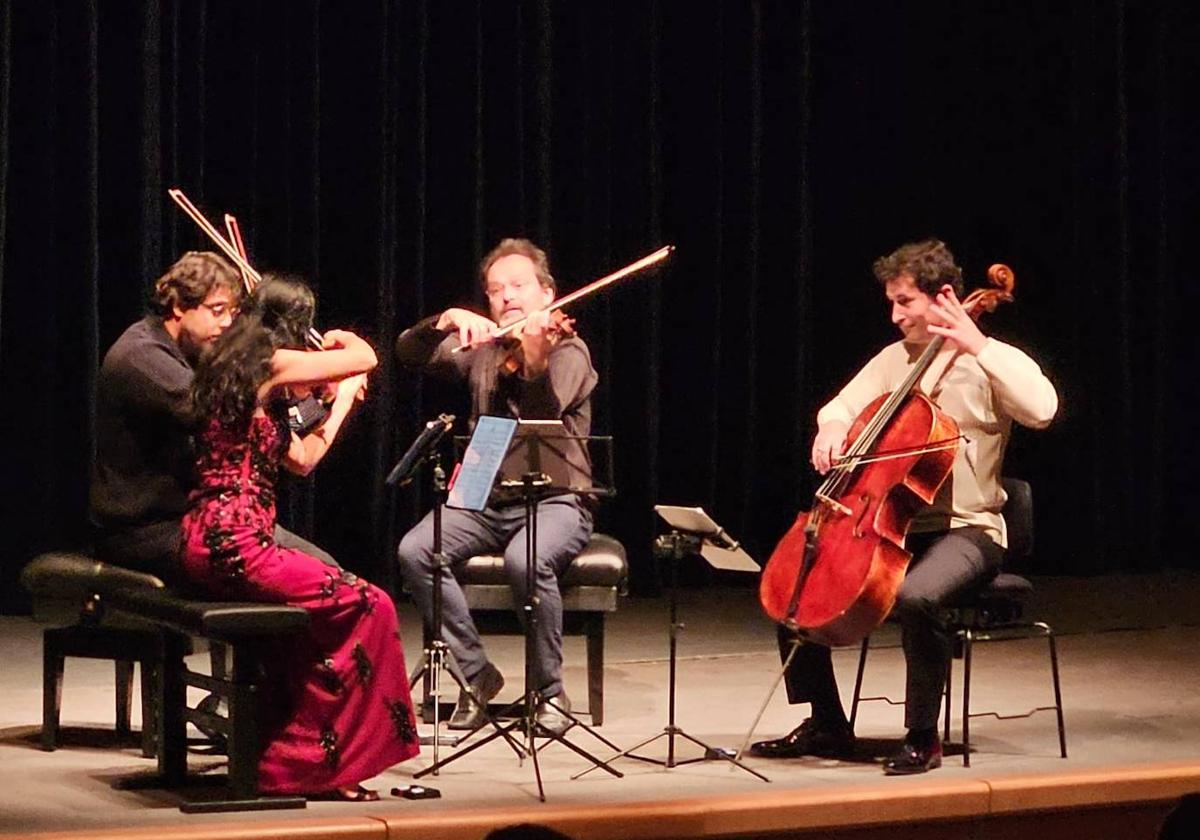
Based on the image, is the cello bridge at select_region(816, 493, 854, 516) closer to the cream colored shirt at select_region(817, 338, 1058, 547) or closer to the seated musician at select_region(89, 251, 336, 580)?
the cream colored shirt at select_region(817, 338, 1058, 547)

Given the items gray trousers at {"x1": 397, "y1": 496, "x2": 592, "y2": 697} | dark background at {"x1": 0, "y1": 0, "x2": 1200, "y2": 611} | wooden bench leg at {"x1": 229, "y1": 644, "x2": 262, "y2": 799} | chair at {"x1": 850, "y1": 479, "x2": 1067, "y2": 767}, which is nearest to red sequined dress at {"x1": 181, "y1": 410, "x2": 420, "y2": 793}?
wooden bench leg at {"x1": 229, "y1": 644, "x2": 262, "y2": 799}

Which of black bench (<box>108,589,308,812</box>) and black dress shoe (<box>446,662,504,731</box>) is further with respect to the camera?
black dress shoe (<box>446,662,504,731</box>)

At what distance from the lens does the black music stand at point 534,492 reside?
411 cm

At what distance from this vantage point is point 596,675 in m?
4.75

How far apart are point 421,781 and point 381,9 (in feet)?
10.2

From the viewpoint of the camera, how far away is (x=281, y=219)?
6344mm

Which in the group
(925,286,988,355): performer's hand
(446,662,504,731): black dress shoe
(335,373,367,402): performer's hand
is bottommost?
(446,662,504,731): black dress shoe

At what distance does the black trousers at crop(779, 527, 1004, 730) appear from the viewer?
417 cm

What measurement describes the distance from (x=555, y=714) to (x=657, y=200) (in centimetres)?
262

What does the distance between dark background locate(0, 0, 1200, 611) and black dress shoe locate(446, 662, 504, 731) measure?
5.70 feet

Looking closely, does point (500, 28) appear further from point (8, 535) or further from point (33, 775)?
point (33, 775)

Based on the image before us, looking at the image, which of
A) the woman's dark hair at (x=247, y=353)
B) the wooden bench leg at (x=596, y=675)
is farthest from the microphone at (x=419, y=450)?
the wooden bench leg at (x=596, y=675)

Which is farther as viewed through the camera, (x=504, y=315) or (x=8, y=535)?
(x=8, y=535)

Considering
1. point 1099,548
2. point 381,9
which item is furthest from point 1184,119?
point 381,9
